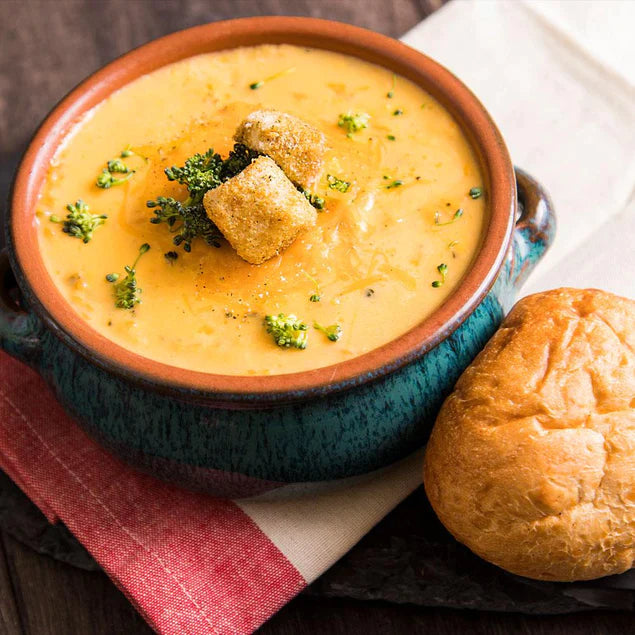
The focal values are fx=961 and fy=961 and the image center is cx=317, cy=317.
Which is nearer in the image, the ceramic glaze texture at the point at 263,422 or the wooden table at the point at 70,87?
the ceramic glaze texture at the point at 263,422

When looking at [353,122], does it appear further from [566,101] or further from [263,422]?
[566,101]

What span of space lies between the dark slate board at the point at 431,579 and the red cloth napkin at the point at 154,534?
0.40 ft

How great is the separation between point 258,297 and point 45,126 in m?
0.74

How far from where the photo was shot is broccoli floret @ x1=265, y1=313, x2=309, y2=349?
78.8 inches

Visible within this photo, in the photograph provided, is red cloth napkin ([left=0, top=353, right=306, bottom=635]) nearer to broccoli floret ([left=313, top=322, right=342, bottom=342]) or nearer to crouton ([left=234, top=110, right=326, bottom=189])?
broccoli floret ([left=313, top=322, right=342, bottom=342])

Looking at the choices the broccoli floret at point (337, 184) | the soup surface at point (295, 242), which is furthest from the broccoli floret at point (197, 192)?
the broccoli floret at point (337, 184)

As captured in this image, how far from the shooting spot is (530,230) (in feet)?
7.73

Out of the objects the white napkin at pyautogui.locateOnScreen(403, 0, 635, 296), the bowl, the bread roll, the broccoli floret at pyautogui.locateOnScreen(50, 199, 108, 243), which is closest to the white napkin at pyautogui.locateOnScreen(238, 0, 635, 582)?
the white napkin at pyautogui.locateOnScreen(403, 0, 635, 296)

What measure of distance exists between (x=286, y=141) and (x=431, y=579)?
1.06 metres

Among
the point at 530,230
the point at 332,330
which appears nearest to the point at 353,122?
the point at 530,230

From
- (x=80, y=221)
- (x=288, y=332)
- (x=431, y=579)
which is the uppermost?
(x=80, y=221)

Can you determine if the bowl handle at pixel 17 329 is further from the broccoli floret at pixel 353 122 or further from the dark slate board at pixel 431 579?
the broccoli floret at pixel 353 122

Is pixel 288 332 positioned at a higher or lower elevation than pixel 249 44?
lower

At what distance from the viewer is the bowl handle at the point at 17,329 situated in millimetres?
2262
